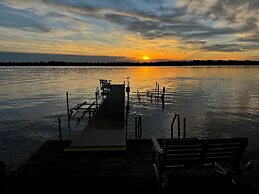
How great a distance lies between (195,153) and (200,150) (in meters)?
0.13

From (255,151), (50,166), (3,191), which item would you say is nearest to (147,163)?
(50,166)

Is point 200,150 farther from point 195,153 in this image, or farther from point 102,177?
point 102,177

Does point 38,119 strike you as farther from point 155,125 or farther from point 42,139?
point 155,125

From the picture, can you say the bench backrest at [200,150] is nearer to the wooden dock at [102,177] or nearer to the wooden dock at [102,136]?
the wooden dock at [102,177]

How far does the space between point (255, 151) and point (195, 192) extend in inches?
496

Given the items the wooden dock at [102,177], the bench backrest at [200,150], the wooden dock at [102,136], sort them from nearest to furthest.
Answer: the bench backrest at [200,150], the wooden dock at [102,177], the wooden dock at [102,136]

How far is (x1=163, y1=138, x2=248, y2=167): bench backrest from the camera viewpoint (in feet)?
19.0

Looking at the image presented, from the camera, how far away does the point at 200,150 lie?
5953mm

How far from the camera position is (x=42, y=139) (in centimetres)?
2000

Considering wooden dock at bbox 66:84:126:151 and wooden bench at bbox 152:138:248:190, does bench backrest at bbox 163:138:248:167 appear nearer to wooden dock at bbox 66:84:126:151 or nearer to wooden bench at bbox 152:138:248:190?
wooden bench at bbox 152:138:248:190

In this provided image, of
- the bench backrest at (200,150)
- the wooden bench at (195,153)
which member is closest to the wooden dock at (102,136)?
the wooden bench at (195,153)

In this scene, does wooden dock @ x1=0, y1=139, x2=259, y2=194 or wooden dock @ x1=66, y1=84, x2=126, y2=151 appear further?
wooden dock @ x1=66, y1=84, x2=126, y2=151

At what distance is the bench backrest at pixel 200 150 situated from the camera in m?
5.79

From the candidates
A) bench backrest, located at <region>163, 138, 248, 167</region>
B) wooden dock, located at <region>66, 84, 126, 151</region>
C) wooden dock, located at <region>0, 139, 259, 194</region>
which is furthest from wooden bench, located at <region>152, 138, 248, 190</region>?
wooden dock, located at <region>66, 84, 126, 151</region>
